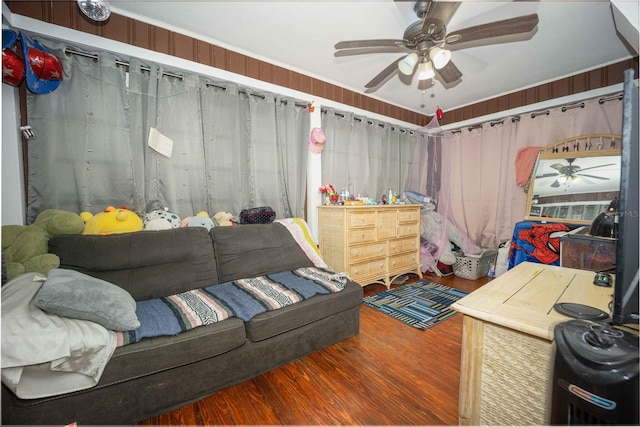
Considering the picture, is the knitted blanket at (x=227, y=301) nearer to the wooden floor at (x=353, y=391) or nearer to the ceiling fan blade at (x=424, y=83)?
the wooden floor at (x=353, y=391)

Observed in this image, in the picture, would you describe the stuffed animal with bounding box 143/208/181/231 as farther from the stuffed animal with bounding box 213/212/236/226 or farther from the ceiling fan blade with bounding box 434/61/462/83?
the ceiling fan blade with bounding box 434/61/462/83

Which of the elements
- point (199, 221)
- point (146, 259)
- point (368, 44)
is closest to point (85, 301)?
point (146, 259)

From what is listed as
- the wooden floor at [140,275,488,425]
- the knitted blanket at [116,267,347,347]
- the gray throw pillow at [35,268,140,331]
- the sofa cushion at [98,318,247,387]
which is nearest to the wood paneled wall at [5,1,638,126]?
the gray throw pillow at [35,268,140,331]

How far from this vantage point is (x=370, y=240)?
3014 millimetres

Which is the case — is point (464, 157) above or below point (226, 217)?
above

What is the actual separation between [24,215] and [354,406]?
2.53 m

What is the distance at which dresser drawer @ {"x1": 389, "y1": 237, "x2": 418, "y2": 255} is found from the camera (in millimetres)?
3272

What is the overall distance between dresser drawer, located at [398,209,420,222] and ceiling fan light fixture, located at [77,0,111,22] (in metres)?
3.31

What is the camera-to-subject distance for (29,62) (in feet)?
5.47

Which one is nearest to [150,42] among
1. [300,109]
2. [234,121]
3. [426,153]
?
[234,121]

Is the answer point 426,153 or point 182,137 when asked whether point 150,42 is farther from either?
point 426,153

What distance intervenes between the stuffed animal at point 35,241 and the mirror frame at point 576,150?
447 cm

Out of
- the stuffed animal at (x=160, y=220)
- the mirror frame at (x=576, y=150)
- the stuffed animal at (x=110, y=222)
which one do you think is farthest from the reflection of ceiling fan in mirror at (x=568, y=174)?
the stuffed animal at (x=110, y=222)

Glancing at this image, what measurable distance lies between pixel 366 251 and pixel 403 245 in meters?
0.71
